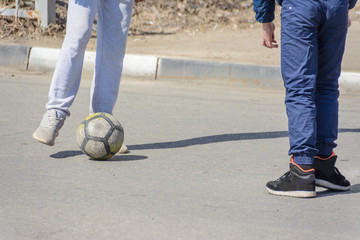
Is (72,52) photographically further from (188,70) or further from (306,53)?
(188,70)

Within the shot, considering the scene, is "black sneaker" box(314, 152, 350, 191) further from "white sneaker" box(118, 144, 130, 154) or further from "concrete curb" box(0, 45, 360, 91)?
"concrete curb" box(0, 45, 360, 91)

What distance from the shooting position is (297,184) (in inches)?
134

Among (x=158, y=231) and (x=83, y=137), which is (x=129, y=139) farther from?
(x=158, y=231)

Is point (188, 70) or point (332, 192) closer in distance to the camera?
point (332, 192)

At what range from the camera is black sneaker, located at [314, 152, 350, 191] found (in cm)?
356

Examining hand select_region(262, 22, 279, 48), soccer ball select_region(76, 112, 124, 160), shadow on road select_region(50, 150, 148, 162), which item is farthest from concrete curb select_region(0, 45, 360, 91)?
hand select_region(262, 22, 279, 48)

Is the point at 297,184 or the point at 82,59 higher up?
the point at 82,59

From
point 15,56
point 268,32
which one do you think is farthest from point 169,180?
point 15,56

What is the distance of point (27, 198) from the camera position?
3.18m

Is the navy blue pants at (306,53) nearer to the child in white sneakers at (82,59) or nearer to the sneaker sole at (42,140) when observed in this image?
the child in white sneakers at (82,59)

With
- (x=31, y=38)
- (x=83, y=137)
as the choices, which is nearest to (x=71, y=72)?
(x=83, y=137)

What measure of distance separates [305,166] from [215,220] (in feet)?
2.37

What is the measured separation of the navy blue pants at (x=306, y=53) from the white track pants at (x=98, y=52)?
4.28ft

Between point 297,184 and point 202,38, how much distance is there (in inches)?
291
